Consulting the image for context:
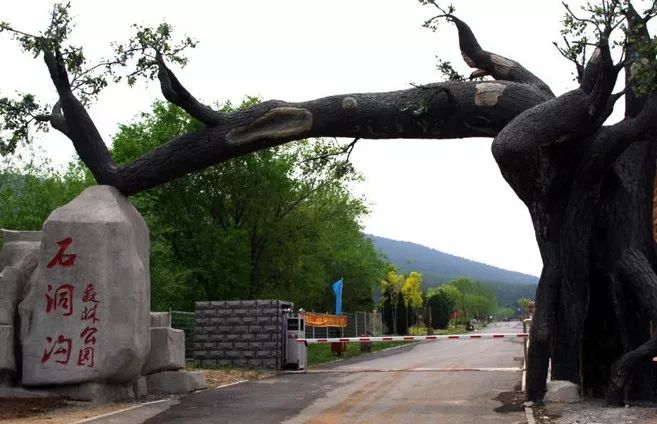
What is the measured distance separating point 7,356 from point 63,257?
1804 millimetres

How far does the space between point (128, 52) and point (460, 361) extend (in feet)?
46.7

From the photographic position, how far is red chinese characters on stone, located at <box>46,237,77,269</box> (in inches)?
488

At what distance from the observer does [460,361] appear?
2288 centimetres

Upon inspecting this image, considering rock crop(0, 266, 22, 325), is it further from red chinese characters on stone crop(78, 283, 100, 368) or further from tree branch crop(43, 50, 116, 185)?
tree branch crop(43, 50, 116, 185)

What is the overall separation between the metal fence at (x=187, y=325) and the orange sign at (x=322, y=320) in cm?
346

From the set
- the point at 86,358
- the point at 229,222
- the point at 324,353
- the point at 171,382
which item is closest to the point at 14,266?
the point at 86,358

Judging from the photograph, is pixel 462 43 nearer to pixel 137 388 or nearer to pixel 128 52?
pixel 128 52

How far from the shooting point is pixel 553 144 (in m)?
10.8

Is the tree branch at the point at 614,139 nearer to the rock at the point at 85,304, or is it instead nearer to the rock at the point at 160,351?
the rock at the point at 85,304

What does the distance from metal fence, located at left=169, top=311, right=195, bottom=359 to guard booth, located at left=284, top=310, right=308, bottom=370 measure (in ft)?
11.4

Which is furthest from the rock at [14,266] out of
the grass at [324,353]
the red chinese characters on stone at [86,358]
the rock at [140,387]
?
the grass at [324,353]

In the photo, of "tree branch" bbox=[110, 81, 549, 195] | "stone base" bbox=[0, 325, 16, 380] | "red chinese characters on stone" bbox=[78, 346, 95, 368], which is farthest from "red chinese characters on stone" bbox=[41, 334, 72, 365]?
"tree branch" bbox=[110, 81, 549, 195]

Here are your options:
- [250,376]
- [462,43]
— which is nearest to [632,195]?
[462,43]

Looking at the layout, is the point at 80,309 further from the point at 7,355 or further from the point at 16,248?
the point at 16,248
